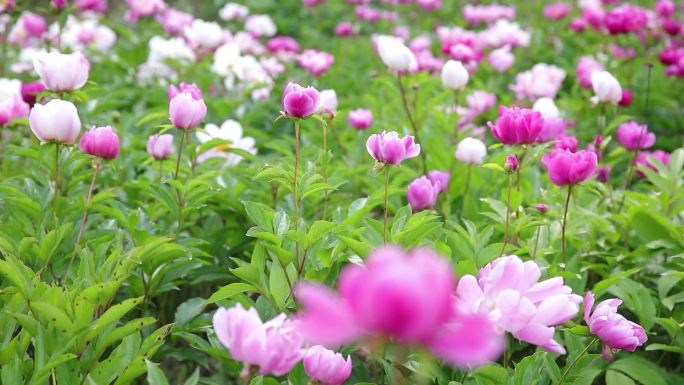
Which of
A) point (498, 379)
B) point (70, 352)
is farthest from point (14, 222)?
point (498, 379)

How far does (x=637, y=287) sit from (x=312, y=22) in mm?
6007

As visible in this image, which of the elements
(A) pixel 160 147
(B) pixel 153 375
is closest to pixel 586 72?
(A) pixel 160 147

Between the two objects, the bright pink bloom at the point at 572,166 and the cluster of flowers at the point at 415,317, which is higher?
the cluster of flowers at the point at 415,317

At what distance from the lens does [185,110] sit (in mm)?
1703

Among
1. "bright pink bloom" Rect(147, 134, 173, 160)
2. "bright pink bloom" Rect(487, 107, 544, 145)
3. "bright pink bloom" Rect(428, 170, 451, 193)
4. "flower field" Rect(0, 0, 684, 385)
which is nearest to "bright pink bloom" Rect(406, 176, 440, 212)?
A: "flower field" Rect(0, 0, 684, 385)

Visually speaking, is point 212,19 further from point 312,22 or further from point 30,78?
point 30,78

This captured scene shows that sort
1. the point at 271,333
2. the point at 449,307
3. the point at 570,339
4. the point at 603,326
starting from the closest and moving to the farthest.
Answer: the point at 449,307 → the point at 271,333 → the point at 603,326 → the point at 570,339

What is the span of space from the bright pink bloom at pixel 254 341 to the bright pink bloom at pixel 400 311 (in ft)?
0.90

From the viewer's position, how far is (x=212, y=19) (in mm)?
7844

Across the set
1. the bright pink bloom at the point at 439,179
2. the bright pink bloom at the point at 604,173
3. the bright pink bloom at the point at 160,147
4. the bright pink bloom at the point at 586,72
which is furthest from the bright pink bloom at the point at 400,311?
the bright pink bloom at the point at 586,72

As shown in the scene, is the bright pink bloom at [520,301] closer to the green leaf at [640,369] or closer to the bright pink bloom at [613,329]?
the bright pink bloom at [613,329]

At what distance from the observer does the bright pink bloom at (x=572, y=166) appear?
63.2 inches

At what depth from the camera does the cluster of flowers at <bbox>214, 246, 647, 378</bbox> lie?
64 cm

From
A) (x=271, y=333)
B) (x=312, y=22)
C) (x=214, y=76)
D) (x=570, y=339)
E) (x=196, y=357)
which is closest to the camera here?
(x=271, y=333)
